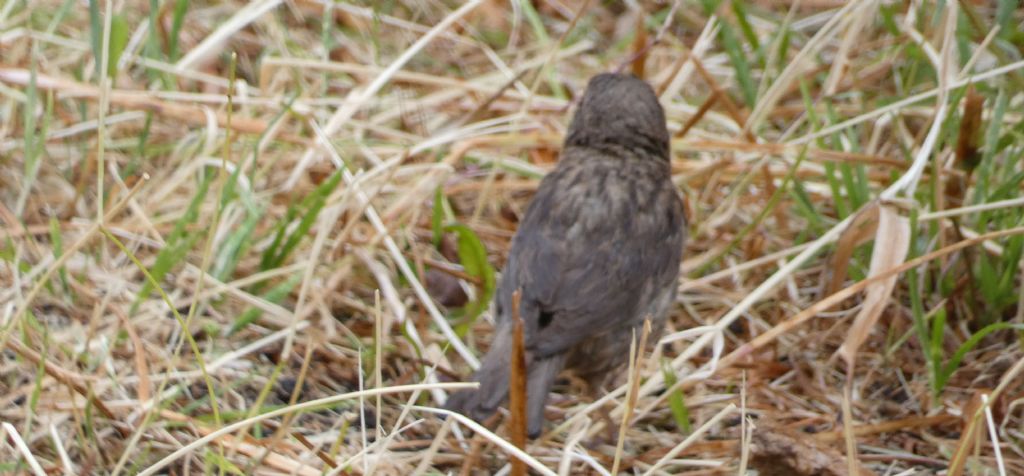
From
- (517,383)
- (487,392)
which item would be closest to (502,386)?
(487,392)

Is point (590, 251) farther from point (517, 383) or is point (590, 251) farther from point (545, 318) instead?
point (517, 383)

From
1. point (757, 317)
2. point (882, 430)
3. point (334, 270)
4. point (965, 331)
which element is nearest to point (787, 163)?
point (757, 317)

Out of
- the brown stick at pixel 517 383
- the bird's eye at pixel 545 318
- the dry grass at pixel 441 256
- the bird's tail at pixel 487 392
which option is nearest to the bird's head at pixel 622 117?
the dry grass at pixel 441 256

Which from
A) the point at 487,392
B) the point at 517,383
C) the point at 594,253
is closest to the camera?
the point at 517,383

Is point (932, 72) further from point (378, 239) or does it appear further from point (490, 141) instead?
point (378, 239)

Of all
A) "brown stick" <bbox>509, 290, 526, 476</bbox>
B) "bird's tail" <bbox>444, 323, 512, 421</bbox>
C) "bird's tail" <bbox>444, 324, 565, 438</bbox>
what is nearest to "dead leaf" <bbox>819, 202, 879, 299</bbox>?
"bird's tail" <bbox>444, 324, 565, 438</bbox>

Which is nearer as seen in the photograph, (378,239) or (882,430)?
(882,430)

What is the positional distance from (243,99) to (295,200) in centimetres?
50

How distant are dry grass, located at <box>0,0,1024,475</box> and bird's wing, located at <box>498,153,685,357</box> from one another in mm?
196

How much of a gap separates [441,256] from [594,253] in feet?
3.01

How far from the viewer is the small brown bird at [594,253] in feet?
10.5

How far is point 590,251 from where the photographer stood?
3361 millimetres

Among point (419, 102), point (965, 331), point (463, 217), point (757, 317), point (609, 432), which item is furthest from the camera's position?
point (419, 102)

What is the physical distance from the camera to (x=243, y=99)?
420cm
